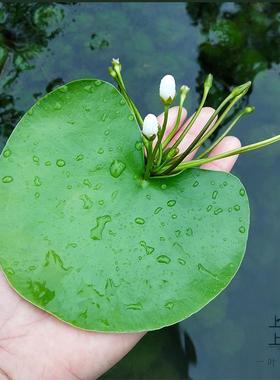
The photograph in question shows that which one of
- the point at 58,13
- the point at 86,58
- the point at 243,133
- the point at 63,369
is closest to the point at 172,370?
the point at 63,369

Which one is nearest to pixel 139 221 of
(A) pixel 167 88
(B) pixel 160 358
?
(A) pixel 167 88

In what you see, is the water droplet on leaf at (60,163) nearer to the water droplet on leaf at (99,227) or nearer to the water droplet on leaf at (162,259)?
the water droplet on leaf at (99,227)

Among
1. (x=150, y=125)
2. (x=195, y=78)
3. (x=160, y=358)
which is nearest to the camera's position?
(x=150, y=125)

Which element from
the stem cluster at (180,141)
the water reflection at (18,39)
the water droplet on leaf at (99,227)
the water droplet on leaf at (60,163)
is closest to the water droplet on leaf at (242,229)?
the stem cluster at (180,141)

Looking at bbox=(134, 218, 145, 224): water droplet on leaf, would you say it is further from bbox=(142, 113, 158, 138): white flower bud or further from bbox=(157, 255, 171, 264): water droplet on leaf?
bbox=(142, 113, 158, 138): white flower bud

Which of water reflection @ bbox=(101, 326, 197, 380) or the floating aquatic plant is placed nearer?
the floating aquatic plant

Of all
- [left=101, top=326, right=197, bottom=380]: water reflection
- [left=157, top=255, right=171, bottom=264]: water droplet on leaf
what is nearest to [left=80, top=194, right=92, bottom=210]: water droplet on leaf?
[left=157, top=255, right=171, bottom=264]: water droplet on leaf

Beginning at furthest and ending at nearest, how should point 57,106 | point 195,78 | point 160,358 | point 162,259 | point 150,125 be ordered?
1. point 195,78
2. point 160,358
3. point 57,106
4. point 162,259
5. point 150,125

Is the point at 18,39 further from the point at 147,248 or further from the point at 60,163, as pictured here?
the point at 147,248
